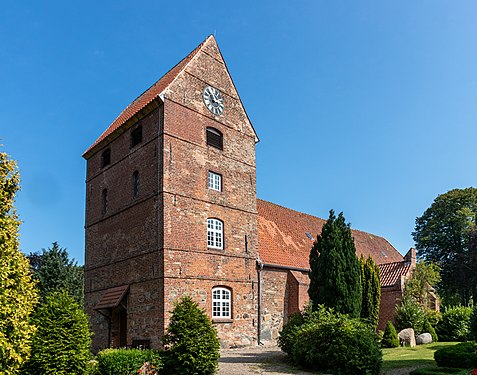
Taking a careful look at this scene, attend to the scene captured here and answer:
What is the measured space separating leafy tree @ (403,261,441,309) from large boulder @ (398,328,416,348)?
3.61 m

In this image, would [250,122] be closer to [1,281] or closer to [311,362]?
[311,362]

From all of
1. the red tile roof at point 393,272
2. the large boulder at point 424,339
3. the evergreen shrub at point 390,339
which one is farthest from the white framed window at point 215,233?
the red tile roof at point 393,272

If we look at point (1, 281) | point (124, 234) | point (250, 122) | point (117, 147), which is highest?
point (250, 122)

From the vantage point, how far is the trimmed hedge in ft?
47.5

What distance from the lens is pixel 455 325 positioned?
87.9 ft

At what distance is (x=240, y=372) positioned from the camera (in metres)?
14.2

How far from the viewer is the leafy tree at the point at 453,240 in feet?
144

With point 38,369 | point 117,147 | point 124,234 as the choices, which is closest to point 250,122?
point 117,147

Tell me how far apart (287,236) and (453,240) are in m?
26.7

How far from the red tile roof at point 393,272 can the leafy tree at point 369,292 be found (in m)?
5.11

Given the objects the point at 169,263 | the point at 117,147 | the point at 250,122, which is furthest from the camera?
the point at 250,122

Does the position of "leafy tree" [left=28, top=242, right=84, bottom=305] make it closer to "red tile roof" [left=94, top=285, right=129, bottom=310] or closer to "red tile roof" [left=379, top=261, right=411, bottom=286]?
"red tile roof" [left=94, top=285, right=129, bottom=310]

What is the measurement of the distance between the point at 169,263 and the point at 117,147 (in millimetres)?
7712

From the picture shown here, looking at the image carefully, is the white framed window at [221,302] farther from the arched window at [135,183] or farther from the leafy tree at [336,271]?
the arched window at [135,183]
